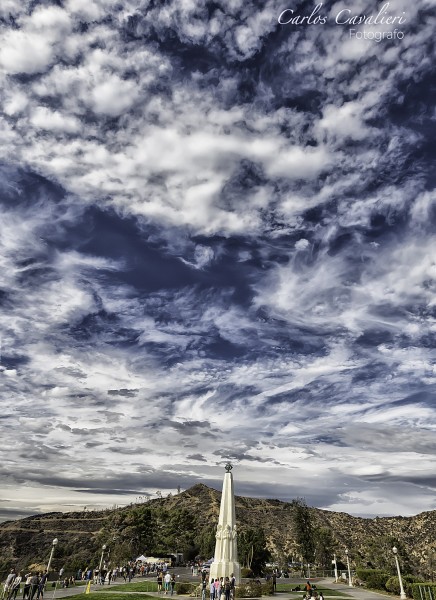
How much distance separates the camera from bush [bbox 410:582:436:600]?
21641 millimetres

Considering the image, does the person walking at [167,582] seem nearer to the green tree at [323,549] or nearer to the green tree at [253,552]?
the green tree at [253,552]

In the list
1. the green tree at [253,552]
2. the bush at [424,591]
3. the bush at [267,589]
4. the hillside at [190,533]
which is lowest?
the bush at [267,589]

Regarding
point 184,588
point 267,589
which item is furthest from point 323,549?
point 267,589

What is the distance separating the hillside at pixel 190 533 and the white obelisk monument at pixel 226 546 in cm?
2695

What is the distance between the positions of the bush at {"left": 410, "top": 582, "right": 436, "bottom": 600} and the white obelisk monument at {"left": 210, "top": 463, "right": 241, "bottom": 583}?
32.6 feet

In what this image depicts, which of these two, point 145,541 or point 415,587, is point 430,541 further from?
point 415,587

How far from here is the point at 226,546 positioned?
26.4 m

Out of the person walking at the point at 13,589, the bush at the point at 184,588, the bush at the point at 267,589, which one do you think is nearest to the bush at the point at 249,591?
the bush at the point at 267,589

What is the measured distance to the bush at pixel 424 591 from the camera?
21.6 m

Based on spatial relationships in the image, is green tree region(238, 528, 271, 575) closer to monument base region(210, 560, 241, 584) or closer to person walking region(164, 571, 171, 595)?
person walking region(164, 571, 171, 595)

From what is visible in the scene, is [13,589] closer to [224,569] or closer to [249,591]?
[224,569]

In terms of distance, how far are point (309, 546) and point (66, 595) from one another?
126 ft

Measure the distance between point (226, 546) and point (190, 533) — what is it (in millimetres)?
46062

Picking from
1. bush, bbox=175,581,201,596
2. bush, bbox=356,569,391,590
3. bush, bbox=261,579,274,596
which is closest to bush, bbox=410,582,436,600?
bush, bbox=261,579,274,596
